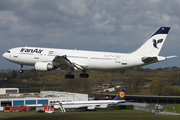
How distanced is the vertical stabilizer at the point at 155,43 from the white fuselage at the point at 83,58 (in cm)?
149

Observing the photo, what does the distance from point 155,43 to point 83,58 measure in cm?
1076

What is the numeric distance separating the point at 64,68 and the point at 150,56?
14.0 meters

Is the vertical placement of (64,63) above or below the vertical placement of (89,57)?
below

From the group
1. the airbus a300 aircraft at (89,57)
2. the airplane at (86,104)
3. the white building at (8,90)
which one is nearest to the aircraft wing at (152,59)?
the airbus a300 aircraft at (89,57)

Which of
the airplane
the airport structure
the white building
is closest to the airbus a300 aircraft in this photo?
the airplane

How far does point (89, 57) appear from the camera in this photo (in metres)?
43.6

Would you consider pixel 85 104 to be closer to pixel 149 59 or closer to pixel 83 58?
pixel 83 58

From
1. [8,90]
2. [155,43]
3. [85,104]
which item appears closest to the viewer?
[155,43]

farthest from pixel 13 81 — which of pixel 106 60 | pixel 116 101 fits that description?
pixel 106 60

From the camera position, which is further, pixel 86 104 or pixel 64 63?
pixel 86 104

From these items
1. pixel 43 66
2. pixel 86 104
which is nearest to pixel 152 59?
pixel 43 66

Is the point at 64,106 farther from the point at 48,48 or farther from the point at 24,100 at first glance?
the point at 48,48

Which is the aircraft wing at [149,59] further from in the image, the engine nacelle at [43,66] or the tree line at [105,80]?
the tree line at [105,80]

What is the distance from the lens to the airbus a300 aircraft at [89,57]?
42.2 m
